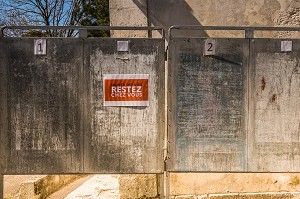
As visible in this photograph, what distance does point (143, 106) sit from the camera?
401 cm

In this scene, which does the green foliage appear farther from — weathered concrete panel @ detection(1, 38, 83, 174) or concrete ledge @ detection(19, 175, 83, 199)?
weathered concrete panel @ detection(1, 38, 83, 174)

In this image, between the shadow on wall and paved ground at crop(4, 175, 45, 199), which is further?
paved ground at crop(4, 175, 45, 199)

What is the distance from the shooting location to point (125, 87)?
397 centimetres

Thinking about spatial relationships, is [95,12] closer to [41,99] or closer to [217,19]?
[217,19]

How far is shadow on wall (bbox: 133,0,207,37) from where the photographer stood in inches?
216

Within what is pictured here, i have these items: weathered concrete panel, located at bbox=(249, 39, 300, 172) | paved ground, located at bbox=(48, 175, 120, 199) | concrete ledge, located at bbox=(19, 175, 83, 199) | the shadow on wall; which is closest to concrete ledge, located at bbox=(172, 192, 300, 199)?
weathered concrete panel, located at bbox=(249, 39, 300, 172)

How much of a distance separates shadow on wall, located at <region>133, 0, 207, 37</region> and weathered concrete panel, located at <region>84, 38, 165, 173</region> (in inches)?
65.4

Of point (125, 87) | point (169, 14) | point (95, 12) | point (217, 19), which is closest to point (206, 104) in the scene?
point (125, 87)

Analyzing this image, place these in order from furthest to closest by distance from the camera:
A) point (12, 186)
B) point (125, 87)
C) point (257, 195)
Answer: point (12, 186) < point (257, 195) < point (125, 87)

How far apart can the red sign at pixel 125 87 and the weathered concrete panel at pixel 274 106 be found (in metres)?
1.40

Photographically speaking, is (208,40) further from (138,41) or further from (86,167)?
(86,167)

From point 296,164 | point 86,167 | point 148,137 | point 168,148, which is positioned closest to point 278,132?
point 296,164

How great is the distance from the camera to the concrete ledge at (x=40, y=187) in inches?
230

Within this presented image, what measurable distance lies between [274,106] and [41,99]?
3.00 m
